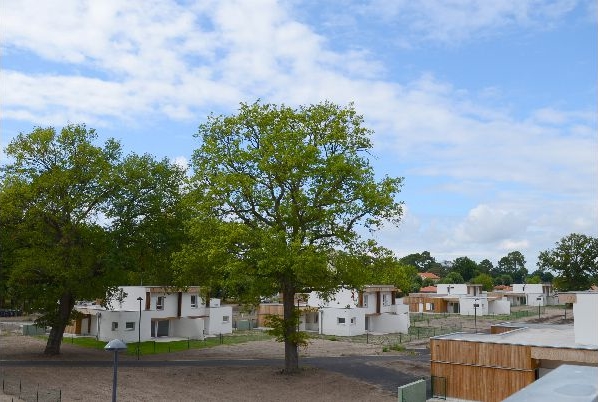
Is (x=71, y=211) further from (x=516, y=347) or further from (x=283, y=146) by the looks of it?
(x=516, y=347)

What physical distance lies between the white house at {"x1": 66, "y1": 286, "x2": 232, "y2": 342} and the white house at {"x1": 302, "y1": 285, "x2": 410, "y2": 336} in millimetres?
11721

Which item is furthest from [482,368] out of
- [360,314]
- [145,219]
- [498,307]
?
[498,307]

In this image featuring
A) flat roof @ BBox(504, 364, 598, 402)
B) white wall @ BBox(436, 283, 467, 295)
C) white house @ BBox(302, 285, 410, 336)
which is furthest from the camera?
white wall @ BBox(436, 283, 467, 295)

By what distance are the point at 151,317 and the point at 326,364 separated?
24429 millimetres

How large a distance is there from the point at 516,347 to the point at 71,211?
2972 cm

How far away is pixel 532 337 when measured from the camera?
3158cm

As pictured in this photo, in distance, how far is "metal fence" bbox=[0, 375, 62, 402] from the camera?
27.7 meters

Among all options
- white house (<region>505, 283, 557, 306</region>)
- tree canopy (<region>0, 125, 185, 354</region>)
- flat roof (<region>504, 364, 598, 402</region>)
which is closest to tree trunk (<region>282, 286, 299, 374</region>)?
tree canopy (<region>0, 125, 185, 354</region>)

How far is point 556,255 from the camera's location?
326ft

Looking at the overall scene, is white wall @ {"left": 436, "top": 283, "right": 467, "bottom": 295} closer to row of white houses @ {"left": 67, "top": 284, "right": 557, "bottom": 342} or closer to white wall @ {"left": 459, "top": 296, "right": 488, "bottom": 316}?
white wall @ {"left": 459, "top": 296, "right": 488, "bottom": 316}

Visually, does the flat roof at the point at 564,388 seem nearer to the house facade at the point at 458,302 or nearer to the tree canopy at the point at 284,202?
the tree canopy at the point at 284,202

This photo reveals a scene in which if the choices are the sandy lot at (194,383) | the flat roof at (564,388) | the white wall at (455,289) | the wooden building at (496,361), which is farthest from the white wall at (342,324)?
the flat roof at (564,388)

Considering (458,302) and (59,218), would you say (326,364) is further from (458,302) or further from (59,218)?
(458,302)

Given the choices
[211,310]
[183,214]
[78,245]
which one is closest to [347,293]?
[211,310]
